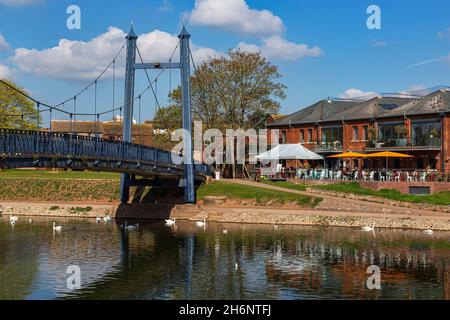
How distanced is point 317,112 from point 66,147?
42.9 metres

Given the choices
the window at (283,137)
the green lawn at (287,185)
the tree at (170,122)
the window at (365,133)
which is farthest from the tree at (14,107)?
the window at (365,133)

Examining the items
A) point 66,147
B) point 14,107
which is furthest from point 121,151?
point 14,107

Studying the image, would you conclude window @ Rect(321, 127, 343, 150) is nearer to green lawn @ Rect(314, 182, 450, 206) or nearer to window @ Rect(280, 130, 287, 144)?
window @ Rect(280, 130, 287, 144)

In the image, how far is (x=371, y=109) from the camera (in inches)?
2692

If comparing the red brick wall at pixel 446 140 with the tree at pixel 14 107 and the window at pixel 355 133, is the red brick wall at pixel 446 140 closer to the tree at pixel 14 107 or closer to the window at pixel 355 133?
the window at pixel 355 133

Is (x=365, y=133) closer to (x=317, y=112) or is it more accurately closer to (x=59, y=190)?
(x=317, y=112)

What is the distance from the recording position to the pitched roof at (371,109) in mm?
67438

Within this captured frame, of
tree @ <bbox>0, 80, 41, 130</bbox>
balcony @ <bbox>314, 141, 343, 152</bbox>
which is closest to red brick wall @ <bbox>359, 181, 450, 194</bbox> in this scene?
balcony @ <bbox>314, 141, 343, 152</bbox>

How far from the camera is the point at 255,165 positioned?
80.2 m

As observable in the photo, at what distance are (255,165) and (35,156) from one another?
4813cm

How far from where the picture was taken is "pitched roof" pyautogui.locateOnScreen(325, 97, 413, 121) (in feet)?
221
